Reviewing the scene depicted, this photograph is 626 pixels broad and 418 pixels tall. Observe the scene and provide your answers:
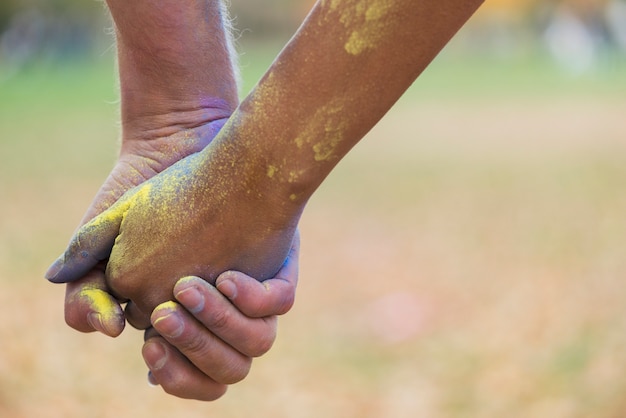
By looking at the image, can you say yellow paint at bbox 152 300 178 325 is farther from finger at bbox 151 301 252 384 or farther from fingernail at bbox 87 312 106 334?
fingernail at bbox 87 312 106 334

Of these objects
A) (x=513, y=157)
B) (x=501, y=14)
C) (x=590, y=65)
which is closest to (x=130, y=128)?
(x=513, y=157)

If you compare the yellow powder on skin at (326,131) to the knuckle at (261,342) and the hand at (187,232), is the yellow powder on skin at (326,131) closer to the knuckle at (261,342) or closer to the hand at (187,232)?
the hand at (187,232)

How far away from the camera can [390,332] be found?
4430 millimetres

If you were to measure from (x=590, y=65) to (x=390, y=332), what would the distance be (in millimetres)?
26874

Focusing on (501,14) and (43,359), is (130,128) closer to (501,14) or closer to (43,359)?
(43,359)

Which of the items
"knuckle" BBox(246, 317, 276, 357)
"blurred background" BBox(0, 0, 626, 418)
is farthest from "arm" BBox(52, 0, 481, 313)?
"blurred background" BBox(0, 0, 626, 418)

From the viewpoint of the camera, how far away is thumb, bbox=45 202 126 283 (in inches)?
67.1

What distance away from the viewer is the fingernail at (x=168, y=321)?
1.55 m

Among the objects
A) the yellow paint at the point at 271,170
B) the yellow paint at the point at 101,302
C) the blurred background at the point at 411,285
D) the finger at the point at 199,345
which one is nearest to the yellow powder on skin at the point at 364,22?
the yellow paint at the point at 271,170

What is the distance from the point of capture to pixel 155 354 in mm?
1673

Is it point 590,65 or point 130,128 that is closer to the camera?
point 130,128

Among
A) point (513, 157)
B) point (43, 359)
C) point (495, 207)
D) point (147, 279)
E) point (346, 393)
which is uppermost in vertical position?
point (513, 157)

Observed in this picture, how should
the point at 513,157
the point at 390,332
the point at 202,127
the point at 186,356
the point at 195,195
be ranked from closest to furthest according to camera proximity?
the point at 195,195, the point at 186,356, the point at 202,127, the point at 390,332, the point at 513,157

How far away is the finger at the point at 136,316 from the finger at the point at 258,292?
0.24 metres
